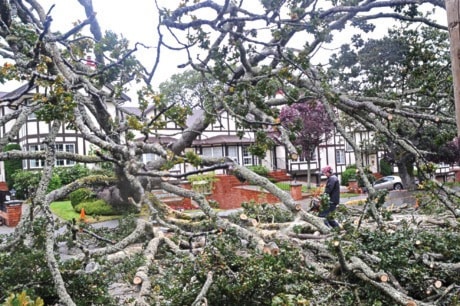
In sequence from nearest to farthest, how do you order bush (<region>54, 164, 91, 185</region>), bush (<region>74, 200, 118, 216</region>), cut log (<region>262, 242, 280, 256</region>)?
cut log (<region>262, 242, 280, 256</region>), bush (<region>74, 200, 118, 216</region>), bush (<region>54, 164, 91, 185</region>)

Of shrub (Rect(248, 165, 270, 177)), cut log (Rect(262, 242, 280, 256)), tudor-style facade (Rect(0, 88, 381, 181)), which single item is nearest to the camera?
cut log (Rect(262, 242, 280, 256))

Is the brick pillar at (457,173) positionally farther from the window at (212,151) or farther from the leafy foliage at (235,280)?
the leafy foliage at (235,280)

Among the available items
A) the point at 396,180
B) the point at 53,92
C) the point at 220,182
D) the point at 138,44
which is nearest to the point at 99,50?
the point at 138,44

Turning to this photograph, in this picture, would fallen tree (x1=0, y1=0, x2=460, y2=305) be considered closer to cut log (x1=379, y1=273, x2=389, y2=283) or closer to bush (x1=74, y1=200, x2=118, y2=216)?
cut log (x1=379, y1=273, x2=389, y2=283)

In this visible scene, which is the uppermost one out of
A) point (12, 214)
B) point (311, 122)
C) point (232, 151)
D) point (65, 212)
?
point (311, 122)

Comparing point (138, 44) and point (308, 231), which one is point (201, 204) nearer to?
point (138, 44)

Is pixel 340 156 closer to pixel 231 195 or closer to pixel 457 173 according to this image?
pixel 457 173

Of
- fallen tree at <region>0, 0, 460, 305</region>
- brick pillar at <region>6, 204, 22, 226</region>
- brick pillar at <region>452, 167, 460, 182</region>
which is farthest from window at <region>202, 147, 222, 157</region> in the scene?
fallen tree at <region>0, 0, 460, 305</region>

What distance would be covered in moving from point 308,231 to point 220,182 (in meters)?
12.6

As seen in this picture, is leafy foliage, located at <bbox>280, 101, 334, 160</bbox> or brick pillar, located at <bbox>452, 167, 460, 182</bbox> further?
brick pillar, located at <bbox>452, 167, 460, 182</bbox>

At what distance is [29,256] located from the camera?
3465 millimetres

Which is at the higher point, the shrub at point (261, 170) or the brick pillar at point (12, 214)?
the shrub at point (261, 170)

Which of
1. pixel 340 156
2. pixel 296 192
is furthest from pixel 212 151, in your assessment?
pixel 296 192

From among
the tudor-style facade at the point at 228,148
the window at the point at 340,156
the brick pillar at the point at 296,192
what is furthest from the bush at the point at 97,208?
the window at the point at 340,156
